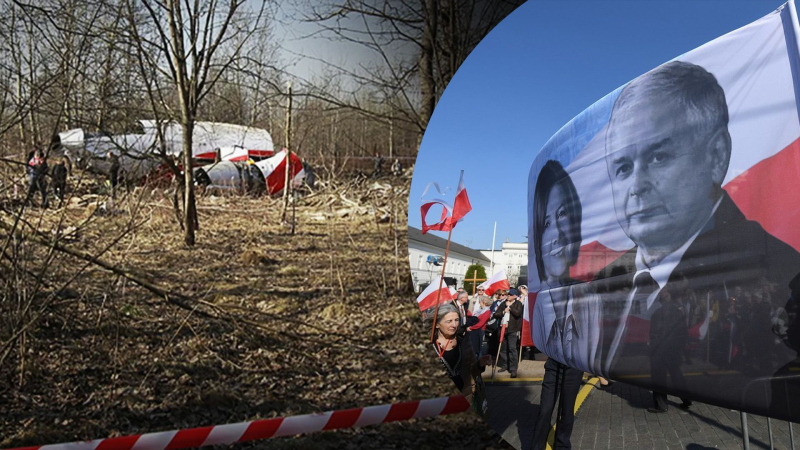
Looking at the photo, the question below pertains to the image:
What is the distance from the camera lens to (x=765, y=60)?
1525 millimetres

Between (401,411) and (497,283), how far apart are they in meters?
1.74

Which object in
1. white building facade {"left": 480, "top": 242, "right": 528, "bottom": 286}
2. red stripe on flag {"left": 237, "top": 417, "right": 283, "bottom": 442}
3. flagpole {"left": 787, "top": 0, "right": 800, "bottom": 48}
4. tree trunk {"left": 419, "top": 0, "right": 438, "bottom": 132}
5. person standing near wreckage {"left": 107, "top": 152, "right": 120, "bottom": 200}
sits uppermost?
tree trunk {"left": 419, "top": 0, "right": 438, "bottom": 132}

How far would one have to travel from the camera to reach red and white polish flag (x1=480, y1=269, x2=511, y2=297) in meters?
2.24

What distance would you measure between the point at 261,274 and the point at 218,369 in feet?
6.06

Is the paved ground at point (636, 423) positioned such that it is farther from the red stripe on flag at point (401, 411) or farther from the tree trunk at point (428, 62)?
the tree trunk at point (428, 62)

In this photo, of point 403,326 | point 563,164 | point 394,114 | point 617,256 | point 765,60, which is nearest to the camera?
point 765,60

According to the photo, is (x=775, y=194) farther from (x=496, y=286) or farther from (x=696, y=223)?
(x=496, y=286)

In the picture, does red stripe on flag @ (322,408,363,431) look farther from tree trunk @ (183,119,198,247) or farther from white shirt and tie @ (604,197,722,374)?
tree trunk @ (183,119,198,247)

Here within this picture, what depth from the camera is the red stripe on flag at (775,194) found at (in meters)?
1.50

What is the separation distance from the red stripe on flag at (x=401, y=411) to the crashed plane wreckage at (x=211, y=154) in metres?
4.74

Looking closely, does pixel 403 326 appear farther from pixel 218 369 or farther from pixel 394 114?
pixel 394 114

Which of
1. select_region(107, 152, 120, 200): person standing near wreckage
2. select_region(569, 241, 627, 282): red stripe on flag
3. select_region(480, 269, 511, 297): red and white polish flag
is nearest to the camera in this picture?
select_region(569, 241, 627, 282): red stripe on flag

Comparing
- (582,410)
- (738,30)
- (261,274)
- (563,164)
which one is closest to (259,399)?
(261,274)

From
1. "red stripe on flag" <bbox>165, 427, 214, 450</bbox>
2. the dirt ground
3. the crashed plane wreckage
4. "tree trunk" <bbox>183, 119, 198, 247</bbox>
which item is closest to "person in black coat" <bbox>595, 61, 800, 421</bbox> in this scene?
the dirt ground
